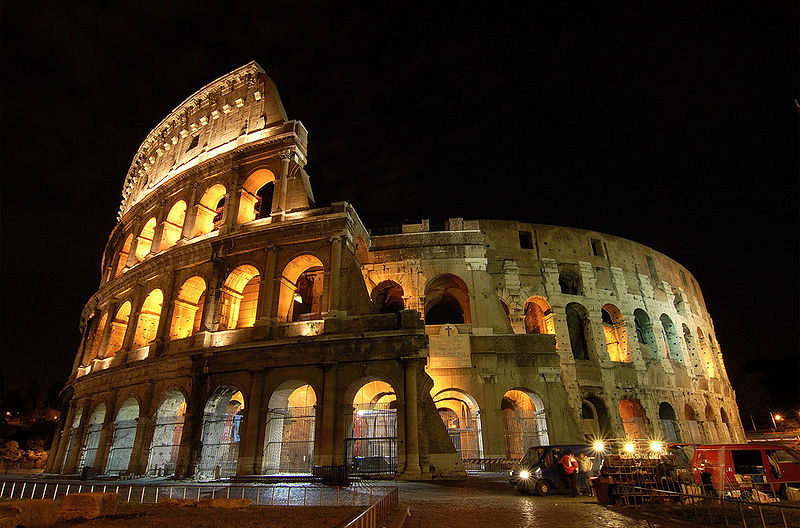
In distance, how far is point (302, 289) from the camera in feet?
71.7

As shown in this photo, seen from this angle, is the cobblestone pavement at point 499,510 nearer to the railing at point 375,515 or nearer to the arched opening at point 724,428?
the railing at point 375,515

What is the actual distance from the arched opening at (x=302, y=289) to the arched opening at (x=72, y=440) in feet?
34.4

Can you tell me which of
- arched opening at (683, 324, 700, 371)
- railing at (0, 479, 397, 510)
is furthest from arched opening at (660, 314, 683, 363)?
railing at (0, 479, 397, 510)

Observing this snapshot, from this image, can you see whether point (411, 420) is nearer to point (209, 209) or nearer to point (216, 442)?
point (216, 442)

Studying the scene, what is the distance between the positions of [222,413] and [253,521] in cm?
1156

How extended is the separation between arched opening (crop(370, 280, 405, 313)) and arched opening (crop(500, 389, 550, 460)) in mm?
6676

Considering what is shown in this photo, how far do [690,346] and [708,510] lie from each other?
22.0 m

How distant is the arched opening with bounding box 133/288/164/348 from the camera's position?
19516 millimetres

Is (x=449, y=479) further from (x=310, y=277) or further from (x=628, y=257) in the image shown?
(x=628, y=257)

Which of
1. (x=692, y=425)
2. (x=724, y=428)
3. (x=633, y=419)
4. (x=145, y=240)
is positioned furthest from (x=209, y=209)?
(x=724, y=428)

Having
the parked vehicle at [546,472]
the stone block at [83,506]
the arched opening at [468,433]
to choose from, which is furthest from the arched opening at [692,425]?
the stone block at [83,506]

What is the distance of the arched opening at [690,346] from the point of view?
24.5 metres

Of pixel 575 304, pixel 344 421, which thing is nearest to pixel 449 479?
pixel 344 421

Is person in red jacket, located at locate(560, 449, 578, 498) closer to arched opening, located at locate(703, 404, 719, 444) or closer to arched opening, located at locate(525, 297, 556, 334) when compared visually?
arched opening, located at locate(525, 297, 556, 334)
